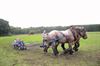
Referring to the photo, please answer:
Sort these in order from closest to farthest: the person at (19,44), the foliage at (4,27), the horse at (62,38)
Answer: the horse at (62,38) < the person at (19,44) < the foliage at (4,27)

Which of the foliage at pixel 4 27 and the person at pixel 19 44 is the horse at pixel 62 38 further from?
the foliage at pixel 4 27

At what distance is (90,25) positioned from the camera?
203 feet

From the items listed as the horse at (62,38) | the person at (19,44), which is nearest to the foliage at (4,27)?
the person at (19,44)

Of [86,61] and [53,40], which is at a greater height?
[53,40]

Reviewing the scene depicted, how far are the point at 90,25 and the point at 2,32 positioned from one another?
2298 centimetres

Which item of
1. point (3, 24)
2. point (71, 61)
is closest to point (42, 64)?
point (71, 61)

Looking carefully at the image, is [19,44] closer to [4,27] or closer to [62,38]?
[62,38]

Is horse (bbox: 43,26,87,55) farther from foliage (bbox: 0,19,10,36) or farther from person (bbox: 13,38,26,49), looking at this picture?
foliage (bbox: 0,19,10,36)

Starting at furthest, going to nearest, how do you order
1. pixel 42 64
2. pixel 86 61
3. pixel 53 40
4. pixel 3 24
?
1. pixel 3 24
2. pixel 53 40
3. pixel 86 61
4. pixel 42 64

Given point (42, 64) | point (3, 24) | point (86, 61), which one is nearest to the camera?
point (42, 64)

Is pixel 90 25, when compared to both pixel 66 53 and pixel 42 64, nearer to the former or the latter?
pixel 66 53

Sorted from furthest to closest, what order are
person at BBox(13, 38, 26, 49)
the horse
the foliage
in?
1. the foliage
2. person at BBox(13, 38, 26, 49)
3. the horse

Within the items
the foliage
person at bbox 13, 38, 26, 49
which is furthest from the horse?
the foliage

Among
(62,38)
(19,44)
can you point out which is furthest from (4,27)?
(62,38)
